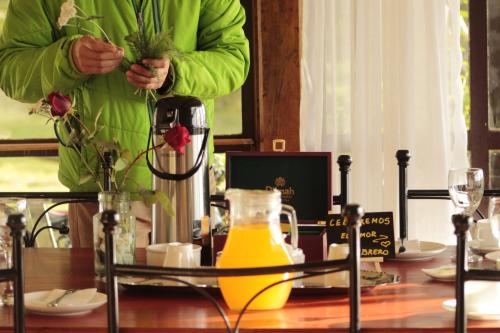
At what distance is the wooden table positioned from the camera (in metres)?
1.40

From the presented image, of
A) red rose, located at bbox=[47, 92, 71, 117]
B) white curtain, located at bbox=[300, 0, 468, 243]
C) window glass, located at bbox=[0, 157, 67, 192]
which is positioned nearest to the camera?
red rose, located at bbox=[47, 92, 71, 117]

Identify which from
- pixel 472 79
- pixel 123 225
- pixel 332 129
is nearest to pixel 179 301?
pixel 123 225

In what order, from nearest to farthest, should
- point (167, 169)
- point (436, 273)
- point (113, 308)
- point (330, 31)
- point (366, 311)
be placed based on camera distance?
point (113, 308) → point (366, 311) → point (436, 273) → point (167, 169) → point (330, 31)

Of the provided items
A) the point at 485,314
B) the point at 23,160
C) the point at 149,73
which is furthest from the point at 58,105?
the point at 23,160

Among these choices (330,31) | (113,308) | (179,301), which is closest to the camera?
(113,308)

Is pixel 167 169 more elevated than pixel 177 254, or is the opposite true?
pixel 167 169

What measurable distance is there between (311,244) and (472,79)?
218 centimetres

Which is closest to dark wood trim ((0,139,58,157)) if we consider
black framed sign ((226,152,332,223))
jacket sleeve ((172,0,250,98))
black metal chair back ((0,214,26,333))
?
jacket sleeve ((172,0,250,98))

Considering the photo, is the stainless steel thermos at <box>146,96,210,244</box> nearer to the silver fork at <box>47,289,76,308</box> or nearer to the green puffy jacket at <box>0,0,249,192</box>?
the silver fork at <box>47,289,76,308</box>

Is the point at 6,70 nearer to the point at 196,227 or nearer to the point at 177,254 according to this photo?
the point at 196,227

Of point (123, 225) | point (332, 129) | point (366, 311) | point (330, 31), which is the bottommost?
point (366, 311)

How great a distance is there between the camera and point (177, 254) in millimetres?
1711

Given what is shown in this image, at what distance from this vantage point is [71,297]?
157 cm

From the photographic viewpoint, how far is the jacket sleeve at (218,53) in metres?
2.55
